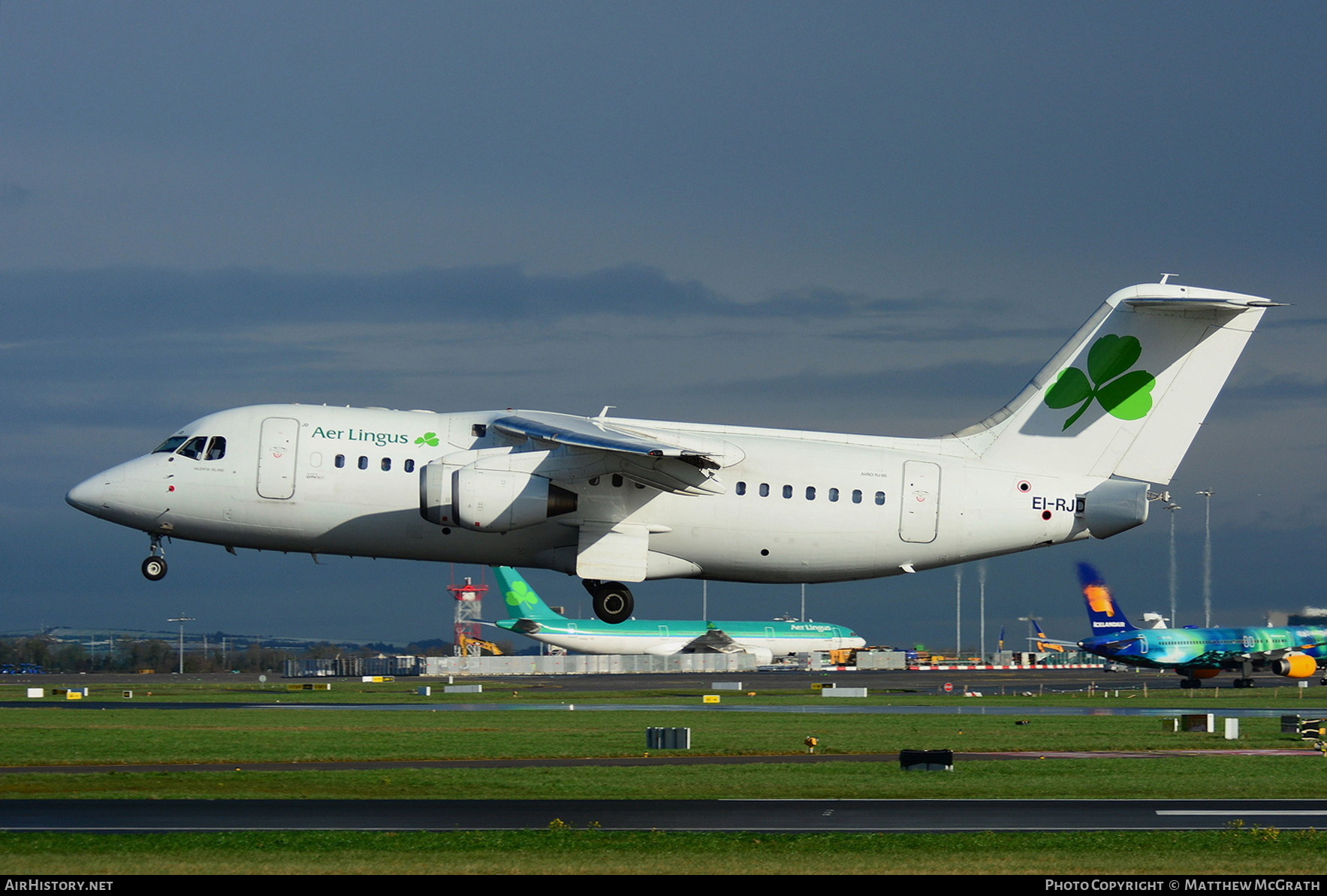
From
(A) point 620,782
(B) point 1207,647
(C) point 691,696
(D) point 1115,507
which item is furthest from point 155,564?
(B) point 1207,647

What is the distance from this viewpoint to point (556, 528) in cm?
3159

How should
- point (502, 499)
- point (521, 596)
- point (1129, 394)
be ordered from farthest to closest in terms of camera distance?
point (521, 596)
point (1129, 394)
point (502, 499)

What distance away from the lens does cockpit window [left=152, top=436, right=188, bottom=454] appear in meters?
32.2

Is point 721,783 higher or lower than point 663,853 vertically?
lower

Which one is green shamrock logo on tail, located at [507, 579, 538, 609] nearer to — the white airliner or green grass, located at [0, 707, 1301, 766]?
green grass, located at [0, 707, 1301, 766]

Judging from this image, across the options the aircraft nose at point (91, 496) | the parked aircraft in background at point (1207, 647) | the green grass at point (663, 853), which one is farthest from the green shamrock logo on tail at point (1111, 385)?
the parked aircraft in background at point (1207, 647)

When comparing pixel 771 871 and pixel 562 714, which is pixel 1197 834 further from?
pixel 562 714

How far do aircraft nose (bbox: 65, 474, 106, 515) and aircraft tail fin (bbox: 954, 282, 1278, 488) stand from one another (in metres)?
19.0

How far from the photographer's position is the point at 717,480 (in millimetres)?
31297

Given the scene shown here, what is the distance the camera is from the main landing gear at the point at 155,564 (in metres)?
33.1

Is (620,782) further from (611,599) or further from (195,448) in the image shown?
(195,448)

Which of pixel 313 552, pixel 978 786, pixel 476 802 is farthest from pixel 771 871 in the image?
pixel 313 552

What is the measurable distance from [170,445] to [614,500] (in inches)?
389

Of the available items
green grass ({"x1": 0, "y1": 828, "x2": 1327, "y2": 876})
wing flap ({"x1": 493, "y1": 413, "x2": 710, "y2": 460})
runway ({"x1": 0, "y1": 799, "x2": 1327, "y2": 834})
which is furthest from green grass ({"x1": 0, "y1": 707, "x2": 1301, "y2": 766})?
green grass ({"x1": 0, "y1": 828, "x2": 1327, "y2": 876})
